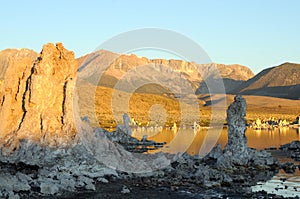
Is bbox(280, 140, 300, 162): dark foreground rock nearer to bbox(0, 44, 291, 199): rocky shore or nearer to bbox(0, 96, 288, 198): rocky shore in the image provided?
bbox(0, 96, 288, 198): rocky shore

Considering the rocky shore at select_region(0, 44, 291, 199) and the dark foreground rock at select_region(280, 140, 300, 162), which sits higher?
the rocky shore at select_region(0, 44, 291, 199)

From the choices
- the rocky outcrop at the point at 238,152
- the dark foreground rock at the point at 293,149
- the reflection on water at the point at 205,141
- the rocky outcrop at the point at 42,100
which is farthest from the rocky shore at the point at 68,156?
the reflection on water at the point at 205,141

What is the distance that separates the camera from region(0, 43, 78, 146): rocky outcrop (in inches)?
1115

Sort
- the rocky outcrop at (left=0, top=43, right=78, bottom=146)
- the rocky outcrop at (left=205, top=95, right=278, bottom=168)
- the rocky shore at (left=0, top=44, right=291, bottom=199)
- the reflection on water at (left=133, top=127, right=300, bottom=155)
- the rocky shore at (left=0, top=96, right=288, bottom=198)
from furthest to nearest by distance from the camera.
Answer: the reflection on water at (left=133, top=127, right=300, bottom=155) → the rocky outcrop at (left=205, top=95, right=278, bottom=168) → the rocky outcrop at (left=0, top=43, right=78, bottom=146) → the rocky shore at (left=0, top=44, right=291, bottom=199) → the rocky shore at (left=0, top=96, right=288, bottom=198)

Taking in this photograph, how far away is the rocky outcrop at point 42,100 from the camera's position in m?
28.3

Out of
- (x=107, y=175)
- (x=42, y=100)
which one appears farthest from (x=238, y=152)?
(x=42, y=100)

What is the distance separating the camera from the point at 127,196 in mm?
20594

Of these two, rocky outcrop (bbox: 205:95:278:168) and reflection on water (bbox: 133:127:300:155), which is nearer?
rocky outcrop (bbox: 205:95:278:168)

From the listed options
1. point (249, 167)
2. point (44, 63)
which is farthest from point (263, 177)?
point (44, 63)

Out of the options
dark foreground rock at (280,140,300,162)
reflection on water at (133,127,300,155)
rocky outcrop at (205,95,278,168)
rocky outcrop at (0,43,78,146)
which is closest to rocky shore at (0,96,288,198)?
rocky outcrop at (205,95,278,168)

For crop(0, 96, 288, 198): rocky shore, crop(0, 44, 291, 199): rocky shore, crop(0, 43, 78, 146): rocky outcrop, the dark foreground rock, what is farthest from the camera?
the dark foreground rock

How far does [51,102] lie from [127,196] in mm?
11049

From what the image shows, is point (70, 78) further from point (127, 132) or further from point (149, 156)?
point (127, 132)

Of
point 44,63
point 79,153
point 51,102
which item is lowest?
point 79,153
